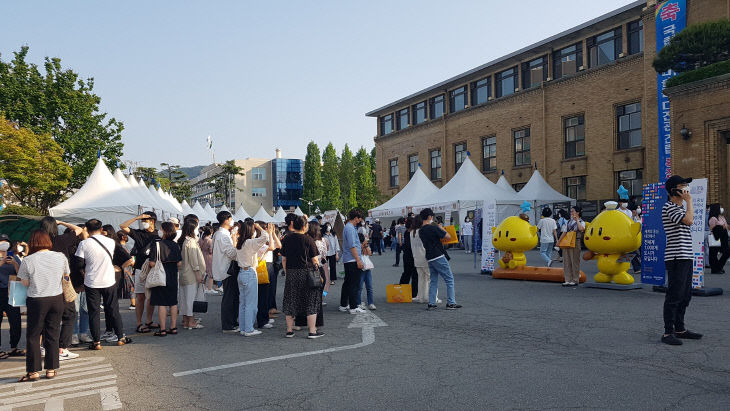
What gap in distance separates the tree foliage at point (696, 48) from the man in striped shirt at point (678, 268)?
48.2 feet

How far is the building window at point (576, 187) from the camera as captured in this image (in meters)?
28.0

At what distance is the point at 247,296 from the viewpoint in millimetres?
7699

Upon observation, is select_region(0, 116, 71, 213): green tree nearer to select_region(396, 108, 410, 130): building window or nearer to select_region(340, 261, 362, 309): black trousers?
select_region(340, 261, 362, 309): black trousers

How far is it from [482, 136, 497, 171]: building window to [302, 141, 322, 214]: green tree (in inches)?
1890

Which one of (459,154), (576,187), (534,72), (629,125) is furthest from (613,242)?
(459,154)

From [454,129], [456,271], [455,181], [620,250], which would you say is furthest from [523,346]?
[454,129]

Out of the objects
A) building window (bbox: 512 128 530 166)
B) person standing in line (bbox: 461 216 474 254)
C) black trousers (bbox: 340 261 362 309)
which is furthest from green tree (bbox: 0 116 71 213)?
building window (bbox: 512 128 530 166)

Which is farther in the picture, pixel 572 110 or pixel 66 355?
pixel 572 110

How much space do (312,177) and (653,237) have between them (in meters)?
74.8

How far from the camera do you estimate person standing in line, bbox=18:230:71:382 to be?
5.73 m

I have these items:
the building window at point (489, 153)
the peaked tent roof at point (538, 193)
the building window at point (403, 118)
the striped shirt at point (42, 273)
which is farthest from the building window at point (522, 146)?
the striped shirt at point (42, 273)

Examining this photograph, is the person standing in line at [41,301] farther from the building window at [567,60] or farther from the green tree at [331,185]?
the green tree at [331,185]

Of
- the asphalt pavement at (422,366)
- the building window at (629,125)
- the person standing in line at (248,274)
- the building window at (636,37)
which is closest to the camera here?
the asphalt pavement at (422,366)

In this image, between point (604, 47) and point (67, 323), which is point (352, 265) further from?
point (604, 47)
